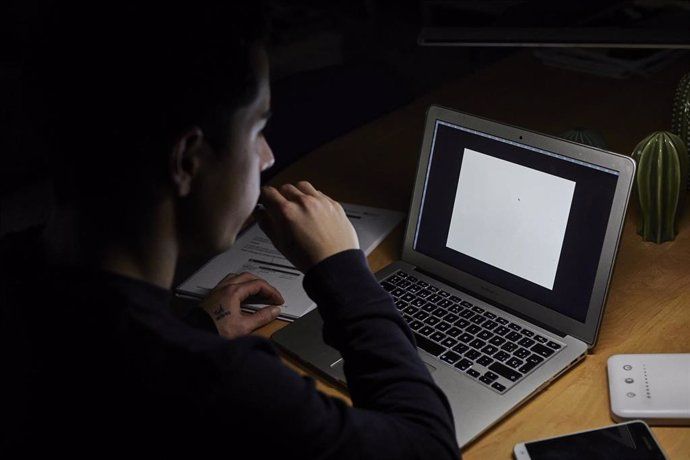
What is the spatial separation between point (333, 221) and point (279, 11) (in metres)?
3.01

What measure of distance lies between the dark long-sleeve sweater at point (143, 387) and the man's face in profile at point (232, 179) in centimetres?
9

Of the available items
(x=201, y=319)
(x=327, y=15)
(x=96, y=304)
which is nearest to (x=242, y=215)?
(x=96, y=304)

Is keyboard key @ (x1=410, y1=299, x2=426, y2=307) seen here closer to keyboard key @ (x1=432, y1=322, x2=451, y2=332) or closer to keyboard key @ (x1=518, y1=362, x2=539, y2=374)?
keyboard key @ (x1=432, y1=322, x2=451, y2=332)

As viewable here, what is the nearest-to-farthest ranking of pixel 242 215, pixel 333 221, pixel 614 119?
1. pixel 242 215
2. pixel 333 221
3. pixel 614 119

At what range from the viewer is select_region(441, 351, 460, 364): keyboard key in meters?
1.14

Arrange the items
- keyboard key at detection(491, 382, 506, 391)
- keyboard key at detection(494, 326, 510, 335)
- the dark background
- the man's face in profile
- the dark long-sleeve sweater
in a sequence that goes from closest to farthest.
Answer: the dark long-sleeve sweater, the man's face in profile, keyboard key at detection(491, 382, 506, 391), keyboard key at detection(494, 326, 510, 335), the dark background

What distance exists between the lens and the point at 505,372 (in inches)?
43.8

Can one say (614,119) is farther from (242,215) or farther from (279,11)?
(279,11)

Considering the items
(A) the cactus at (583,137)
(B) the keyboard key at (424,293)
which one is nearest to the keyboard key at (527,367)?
(B) the keyboard key at (424,293)

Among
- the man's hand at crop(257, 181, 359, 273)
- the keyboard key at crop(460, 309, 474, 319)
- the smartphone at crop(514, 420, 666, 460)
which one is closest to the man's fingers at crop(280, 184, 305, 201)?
the man's hand at crop(257, 181, 359, 273)

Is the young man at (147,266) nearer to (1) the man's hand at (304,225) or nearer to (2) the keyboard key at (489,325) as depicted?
(1) the man's hand at (304,225)

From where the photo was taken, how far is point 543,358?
1.14 m

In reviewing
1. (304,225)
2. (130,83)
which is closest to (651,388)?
(304,225)

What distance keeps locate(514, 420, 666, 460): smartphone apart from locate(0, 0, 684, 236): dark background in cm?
56
